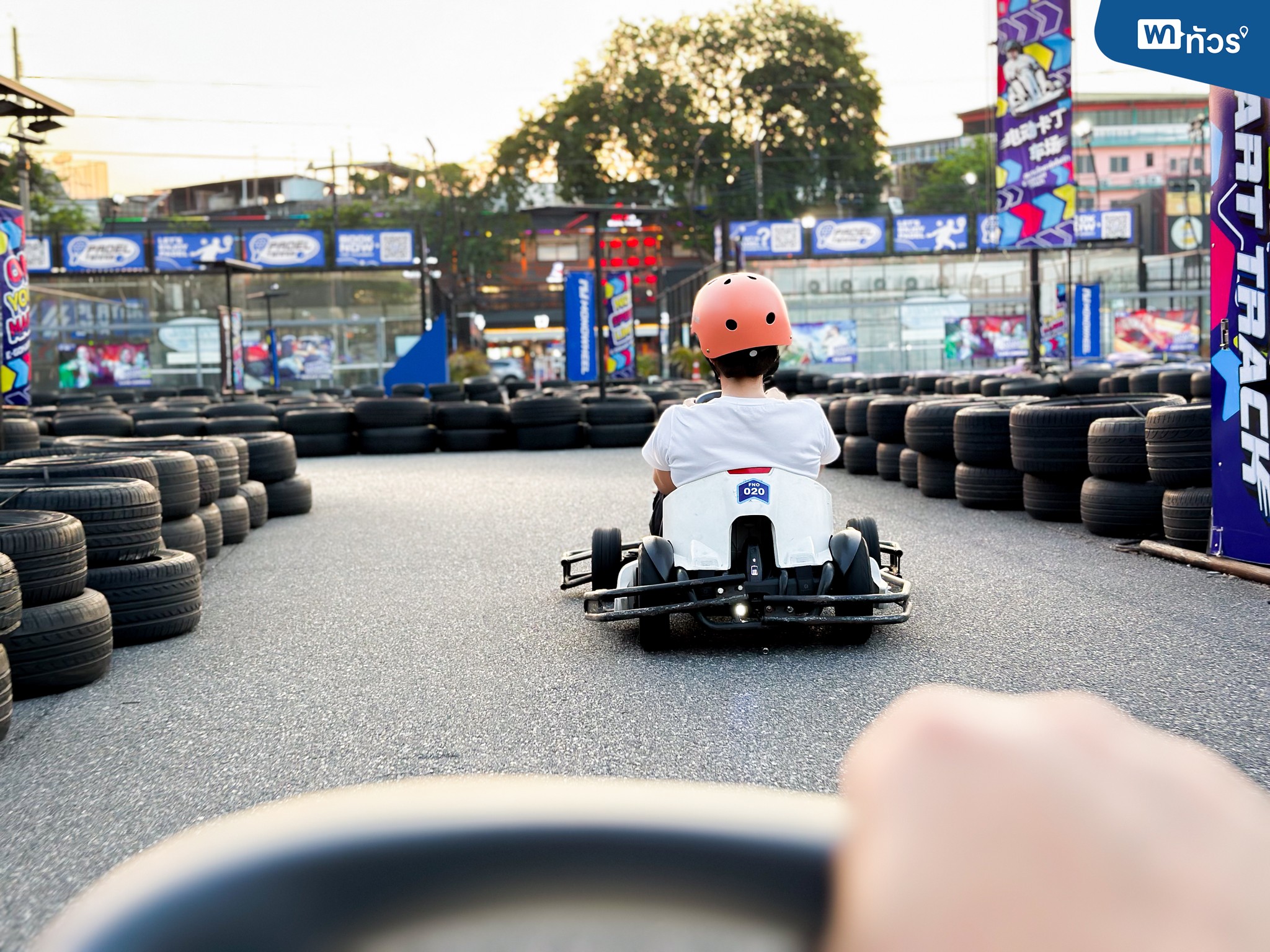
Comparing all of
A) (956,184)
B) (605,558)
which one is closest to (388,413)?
(605,558)

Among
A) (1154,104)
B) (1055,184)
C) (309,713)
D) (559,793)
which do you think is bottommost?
(309,713)

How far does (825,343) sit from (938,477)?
32981 millimetres

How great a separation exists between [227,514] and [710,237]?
50039mm

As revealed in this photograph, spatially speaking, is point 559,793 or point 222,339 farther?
point 222,339

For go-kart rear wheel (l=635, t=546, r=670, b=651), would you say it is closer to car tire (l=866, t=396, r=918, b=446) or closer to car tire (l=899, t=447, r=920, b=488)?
car tire (l=899, t=447, r=920, b=488)

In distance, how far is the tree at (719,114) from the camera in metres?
56.1

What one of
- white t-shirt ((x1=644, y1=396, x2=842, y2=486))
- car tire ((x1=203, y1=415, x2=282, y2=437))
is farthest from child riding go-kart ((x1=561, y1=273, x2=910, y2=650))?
car tire ((x1=203, y1=415, x2=282, y2=437))

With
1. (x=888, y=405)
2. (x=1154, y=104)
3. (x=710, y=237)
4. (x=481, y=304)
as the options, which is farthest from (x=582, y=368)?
(x=1154, y=104)

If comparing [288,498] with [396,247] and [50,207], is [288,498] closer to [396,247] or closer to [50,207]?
[396,247]

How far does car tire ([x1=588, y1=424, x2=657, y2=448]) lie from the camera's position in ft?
59.4

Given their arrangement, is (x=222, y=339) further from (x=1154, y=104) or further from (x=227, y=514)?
(x=1154, y=104)

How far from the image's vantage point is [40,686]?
4602 mm

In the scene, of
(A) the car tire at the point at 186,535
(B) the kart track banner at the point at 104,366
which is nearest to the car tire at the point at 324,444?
(A) the car tire at the point at 186,535

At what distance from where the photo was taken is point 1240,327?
6195mm
